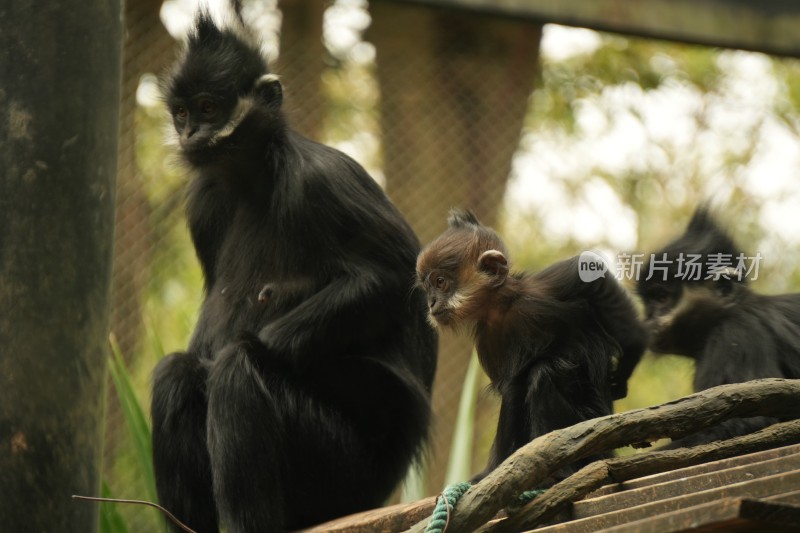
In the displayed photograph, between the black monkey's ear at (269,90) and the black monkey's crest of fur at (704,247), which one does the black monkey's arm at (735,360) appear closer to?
the black monkey's crest of fur at (704,247)

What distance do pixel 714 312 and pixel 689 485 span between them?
5.30 feet

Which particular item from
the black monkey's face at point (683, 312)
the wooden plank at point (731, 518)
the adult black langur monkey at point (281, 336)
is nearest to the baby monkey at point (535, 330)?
the adult black langur monkey at point (281, 336)

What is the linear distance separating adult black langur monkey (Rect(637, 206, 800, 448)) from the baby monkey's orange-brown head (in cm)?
75

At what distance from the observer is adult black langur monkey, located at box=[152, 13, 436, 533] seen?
12.9 ft

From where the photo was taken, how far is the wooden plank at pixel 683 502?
259cm

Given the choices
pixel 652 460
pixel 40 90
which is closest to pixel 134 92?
pixel 40 90

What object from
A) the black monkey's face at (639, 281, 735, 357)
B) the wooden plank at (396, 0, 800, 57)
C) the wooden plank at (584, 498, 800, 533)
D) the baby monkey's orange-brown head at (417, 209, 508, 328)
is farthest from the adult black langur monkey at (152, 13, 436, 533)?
the wooden plank at (396, 0, 800, 57)

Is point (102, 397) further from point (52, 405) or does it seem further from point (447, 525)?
point (447, 525)

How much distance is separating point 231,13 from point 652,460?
107 inches

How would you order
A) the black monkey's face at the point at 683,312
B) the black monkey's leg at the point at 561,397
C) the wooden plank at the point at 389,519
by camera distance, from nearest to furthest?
the wooden plank at the point at 389,519, the black monkey's leg at the point at 561,397, the black monkey's face at the point at 683,312

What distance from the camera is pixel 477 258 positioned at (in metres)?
4.15

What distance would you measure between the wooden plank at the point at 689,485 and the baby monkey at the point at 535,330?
22.8 inches

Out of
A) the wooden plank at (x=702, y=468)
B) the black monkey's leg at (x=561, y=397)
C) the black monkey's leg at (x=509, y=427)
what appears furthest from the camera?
the black monkey's leg at (x=509, y=427)

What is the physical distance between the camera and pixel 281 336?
4.13 m
